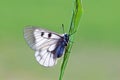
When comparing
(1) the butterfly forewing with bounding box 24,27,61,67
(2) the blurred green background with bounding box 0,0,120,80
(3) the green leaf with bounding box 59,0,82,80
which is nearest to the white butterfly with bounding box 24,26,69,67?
(1) the butterfly forewing with bounding box 24,27,61,67

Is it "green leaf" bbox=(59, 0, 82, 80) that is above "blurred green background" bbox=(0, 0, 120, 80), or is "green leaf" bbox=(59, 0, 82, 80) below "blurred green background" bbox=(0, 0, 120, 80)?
above

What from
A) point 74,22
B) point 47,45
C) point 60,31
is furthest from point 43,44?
point 60,31

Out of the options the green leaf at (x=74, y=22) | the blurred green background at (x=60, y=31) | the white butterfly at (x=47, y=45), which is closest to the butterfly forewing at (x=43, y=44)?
the white butterfly at (x=47, y=45)

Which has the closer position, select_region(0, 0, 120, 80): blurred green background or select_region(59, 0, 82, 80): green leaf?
select_region(59, 0, 82, 80): green leaf

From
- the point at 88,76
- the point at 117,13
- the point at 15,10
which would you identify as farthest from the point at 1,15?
the point at 88,76

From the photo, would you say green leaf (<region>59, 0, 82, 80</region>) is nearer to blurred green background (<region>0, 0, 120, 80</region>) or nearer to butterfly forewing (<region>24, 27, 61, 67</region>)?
butterfly forewing (<region>24, 27, 61, 67</region>)
